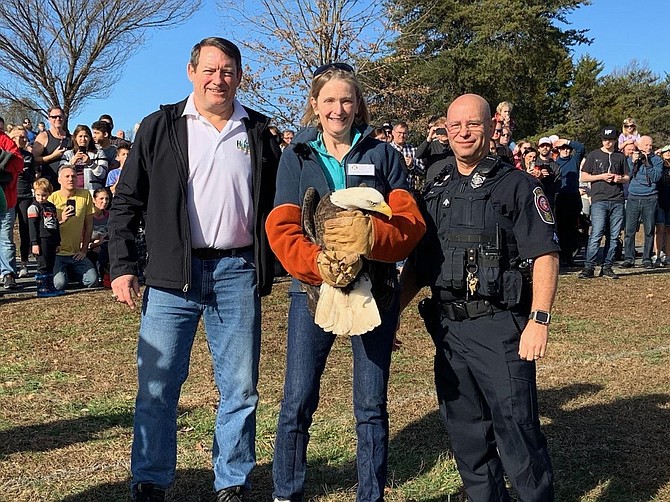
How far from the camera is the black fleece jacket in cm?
320

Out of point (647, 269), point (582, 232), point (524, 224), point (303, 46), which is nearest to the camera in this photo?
point (524, 224)

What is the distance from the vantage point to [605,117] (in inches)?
1727

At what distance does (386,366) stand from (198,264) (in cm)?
99

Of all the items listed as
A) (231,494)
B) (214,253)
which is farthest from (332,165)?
(231,494)

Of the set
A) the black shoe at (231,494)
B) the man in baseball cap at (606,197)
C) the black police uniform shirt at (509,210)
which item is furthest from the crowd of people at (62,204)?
the man in baseball cap at (606,197)

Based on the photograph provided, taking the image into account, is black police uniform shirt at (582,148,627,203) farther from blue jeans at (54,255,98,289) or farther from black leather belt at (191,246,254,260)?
black leather belt at (191,246,254,260)

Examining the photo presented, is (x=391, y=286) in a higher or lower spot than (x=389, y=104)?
lower

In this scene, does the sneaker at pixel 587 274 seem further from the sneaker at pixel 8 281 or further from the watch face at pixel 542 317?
the watch face at pixel 542 317

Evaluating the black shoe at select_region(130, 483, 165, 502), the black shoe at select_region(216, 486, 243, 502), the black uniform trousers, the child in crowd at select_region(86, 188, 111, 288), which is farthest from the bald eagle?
the child in crowd at select_region(86, 188, 111, 288)

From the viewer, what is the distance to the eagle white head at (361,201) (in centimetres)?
278

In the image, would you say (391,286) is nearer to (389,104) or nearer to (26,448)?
(26,448)

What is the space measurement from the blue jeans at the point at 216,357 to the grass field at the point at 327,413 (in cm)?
38

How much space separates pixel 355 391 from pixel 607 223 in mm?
8998

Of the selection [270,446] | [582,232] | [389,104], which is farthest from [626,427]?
[389,104]
